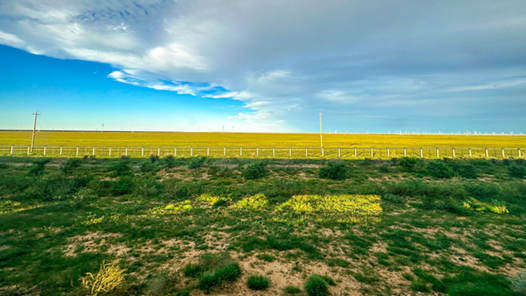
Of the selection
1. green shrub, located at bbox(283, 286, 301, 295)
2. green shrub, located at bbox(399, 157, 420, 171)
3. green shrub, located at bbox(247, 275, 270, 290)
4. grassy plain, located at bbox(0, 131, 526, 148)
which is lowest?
green shrub, located at bbox(283, 286, 301, 295)

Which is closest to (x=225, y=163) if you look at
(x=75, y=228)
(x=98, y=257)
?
(x=75, y=228)

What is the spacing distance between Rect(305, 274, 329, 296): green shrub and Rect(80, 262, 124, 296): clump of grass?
4724 millimetres

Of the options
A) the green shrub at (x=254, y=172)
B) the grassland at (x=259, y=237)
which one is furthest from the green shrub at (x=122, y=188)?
the green shrub at (x=254, y=172)

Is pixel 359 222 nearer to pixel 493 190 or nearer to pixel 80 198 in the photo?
pixel 493 190

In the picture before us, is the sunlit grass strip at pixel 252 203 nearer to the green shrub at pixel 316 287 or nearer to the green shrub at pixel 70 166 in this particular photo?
the green shrub at pixel 316 287

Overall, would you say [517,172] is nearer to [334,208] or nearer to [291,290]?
[334,208]

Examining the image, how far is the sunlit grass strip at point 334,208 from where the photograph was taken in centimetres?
1130

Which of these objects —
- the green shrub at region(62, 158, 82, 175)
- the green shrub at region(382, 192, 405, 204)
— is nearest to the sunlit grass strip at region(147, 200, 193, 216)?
the green shrub at region(382, 192, 405, 204)

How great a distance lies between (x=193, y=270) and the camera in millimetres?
6387

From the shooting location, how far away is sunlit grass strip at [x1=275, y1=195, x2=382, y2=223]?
11297 millimetres

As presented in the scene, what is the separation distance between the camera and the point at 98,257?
23.6 feet

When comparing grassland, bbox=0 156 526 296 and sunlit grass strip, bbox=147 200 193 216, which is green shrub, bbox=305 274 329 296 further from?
sunlit grass strip, bbox=147 200 193 216

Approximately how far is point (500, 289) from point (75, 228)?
14434 millimetres

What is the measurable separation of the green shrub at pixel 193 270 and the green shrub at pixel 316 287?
2.97 metres
